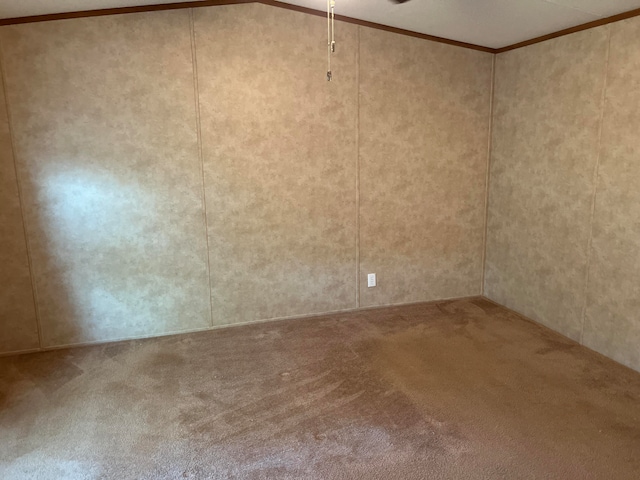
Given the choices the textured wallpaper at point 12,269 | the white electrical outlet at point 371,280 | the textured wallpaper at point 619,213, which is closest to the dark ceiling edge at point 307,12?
the textured wallpaper at point 619,213

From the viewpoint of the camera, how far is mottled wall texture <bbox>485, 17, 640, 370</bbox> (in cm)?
278

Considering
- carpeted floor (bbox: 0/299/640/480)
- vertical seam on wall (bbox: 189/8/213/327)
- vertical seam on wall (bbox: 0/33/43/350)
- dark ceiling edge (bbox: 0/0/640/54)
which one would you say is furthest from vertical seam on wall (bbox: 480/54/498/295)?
vertical seam on wall (bbox: 0/33/43/350)

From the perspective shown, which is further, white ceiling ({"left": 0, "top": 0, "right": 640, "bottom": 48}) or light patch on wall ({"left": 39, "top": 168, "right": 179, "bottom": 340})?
light patch on wall ({"left": 39, "top": 168, "right": 179, "bottom": 340})

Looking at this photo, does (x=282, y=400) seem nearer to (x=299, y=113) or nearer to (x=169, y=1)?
(x=299, y=113)

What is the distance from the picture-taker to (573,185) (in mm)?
3150

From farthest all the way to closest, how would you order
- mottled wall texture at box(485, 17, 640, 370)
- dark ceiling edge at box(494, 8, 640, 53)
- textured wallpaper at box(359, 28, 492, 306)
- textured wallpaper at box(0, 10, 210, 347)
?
textured wallpaper at box(359, 28, 492, 306), textured wallpaper at box(0, 10, 210, 347), mottled wall texture at box(485, 17, 640, 370), dark ceiling edge at box(494, 8, 640, 53)

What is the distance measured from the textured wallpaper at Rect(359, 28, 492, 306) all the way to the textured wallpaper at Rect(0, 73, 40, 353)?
258cm

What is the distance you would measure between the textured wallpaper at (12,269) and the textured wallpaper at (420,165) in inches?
102

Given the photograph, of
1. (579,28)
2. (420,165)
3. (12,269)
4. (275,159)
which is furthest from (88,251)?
(579,28)

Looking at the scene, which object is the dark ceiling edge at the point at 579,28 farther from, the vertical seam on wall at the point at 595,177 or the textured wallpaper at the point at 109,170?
the textured wallpaper at the point at 109,170

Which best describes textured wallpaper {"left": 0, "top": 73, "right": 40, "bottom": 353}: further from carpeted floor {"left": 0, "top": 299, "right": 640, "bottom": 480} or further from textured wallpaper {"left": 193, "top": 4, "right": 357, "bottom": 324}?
textured wallpaper {"left": 193, "top": 4, "right": 357, "bottom": 324}

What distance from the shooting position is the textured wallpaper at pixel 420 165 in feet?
12.0

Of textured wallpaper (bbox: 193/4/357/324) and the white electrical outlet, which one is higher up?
textured wallpaper (bbox: 193/4/357/324)

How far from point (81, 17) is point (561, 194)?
11.9 feet
